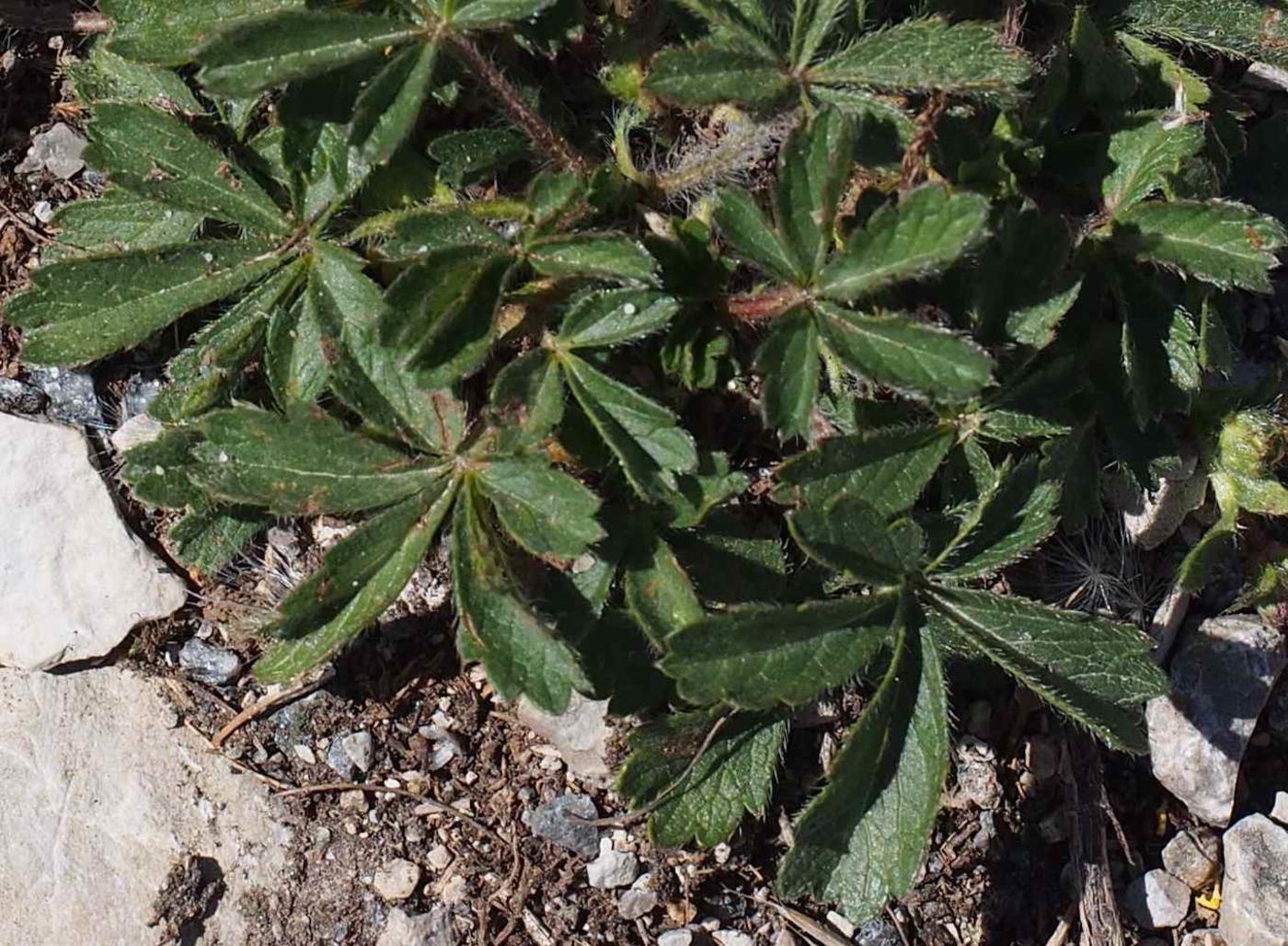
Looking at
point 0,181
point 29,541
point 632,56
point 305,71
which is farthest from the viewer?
point 0,181

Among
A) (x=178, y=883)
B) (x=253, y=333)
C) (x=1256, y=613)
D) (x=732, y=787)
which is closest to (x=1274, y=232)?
(x=1256, y=613)

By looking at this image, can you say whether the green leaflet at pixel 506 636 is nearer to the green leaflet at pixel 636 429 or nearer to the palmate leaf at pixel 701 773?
the green leaflet at pixel 636 429

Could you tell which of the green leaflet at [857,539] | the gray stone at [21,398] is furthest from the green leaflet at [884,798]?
the gray stone at [21,398]

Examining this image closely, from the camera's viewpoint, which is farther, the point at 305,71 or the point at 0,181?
the point at 0,181

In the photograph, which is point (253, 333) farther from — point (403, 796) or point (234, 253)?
point (403, 796)

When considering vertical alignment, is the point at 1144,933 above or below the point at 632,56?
below

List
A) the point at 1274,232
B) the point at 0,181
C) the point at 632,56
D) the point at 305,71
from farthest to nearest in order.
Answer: the point at 0,181, the point at 632,56, the point at 1274,232, the point at 305,71

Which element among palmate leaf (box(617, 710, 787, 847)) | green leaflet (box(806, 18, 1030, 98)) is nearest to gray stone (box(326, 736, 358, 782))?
palmate leaf (box(617, 710, 787, 847))
